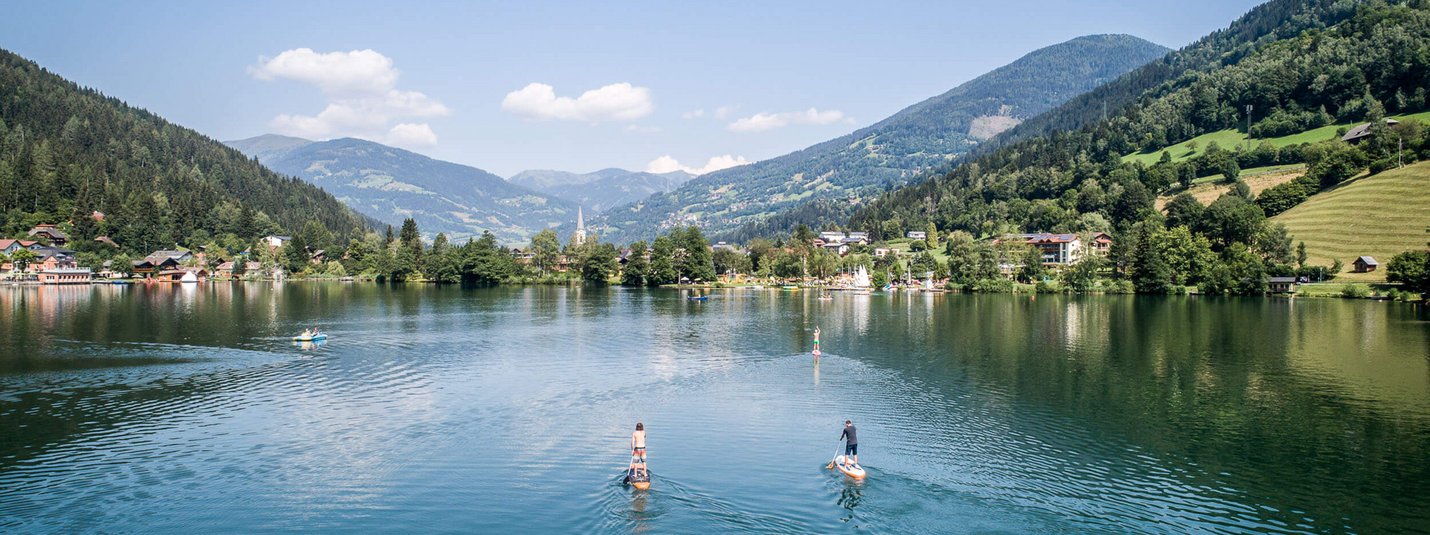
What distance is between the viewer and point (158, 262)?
16125 centimetres

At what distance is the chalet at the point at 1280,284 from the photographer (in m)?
114

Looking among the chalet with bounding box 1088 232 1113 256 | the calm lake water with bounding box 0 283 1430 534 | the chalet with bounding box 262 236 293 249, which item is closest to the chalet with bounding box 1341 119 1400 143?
the chalet with bounding box 1088 232 1113 256

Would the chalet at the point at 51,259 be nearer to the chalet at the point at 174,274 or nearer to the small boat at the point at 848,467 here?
the chalet at the point at 174,274

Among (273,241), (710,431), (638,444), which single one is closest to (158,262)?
(273,241)

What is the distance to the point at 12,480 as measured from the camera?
23875 millimetres

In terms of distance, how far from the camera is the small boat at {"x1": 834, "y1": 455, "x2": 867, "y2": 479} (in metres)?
25.0

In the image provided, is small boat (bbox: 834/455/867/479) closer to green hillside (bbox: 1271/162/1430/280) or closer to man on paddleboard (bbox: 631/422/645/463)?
man on paddleboard (bbox: 631/422/645/463)

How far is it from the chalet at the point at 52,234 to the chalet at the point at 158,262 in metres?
12.2

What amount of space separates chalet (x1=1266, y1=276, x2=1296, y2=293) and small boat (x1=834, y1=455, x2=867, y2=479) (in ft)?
377

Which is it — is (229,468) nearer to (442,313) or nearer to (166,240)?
(442,313)

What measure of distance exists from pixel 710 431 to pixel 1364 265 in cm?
12034

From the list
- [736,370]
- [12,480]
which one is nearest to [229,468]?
[12,480]

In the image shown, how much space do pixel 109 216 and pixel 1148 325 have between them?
186224mm

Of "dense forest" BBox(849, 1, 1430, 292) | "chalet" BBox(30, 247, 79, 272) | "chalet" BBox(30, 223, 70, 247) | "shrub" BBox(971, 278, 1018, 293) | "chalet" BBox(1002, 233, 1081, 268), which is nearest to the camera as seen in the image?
"dense forest" BBox(849, 1, 1430, 292)
